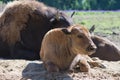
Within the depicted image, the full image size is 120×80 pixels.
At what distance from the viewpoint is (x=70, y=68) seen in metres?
8.40

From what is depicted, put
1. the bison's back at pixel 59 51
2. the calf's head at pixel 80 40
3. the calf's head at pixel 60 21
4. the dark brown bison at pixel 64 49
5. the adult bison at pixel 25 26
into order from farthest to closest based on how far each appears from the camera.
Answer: the adult bison at pixel 25 26 < the calf's head at pixel 60 21 < the bison's back at pixel 59 51 < the dark brown bison at pixel 64 49 < the calf's head at pixel 80 40

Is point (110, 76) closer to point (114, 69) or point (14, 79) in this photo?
point (114, 69)

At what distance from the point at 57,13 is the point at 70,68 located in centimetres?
284

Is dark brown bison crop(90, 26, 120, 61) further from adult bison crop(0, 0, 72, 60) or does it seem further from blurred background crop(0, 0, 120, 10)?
blurred background crop(0, 0, 120, 10)

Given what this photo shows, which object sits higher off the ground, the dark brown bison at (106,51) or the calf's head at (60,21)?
the calf's head at (60,21)

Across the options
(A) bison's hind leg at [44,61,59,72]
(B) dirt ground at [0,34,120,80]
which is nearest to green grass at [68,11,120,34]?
(B) dirt ground at [0,34,120,80]

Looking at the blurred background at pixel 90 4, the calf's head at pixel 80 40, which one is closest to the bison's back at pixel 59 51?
Result: the calf's head at pixel 80 40

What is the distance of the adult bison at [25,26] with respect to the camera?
11.0 metres

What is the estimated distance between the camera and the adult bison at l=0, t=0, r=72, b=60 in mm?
11039

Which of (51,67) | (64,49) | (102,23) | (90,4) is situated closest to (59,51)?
(64,49)

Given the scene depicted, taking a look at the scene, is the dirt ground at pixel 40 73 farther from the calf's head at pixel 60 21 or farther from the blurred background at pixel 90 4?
the blurred background at pixel 90 4

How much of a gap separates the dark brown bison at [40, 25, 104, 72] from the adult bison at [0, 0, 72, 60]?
243cm

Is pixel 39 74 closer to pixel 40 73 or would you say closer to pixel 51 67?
pixel 40 73

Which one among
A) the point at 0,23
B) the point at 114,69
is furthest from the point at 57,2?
the point at 114,69
